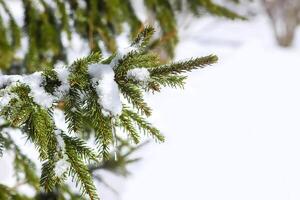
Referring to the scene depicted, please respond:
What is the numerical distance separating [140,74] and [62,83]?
0.22 m

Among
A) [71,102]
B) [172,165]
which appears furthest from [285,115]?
[71,102]

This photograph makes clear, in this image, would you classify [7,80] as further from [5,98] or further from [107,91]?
[107,91]

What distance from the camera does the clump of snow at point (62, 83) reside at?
106 centimetres

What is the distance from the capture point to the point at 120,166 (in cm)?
265

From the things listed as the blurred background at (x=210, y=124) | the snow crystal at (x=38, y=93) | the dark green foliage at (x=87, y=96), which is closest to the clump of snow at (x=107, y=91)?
the dark green foliage at (x=87, y=96)

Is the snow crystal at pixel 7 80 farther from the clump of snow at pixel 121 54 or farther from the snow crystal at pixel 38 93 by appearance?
the clump of snow at pixel 121 54

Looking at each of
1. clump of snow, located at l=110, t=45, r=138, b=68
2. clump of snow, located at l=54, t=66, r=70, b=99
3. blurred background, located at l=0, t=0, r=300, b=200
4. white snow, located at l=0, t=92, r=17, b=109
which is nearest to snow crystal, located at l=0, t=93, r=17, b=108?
white snow, located at l=0, t=92, r=17, b=109

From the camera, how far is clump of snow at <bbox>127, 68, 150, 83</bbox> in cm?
105

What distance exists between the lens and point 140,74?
1055mm

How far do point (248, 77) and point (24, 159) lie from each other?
7.48m

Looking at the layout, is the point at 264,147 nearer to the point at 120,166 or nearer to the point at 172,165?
the point at 172,165

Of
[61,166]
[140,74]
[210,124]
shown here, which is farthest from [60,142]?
[210,124]

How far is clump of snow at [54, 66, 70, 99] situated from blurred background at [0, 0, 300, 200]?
0.62 metres

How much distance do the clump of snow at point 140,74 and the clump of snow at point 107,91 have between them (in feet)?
0.16
